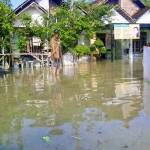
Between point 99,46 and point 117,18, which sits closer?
point 99,46

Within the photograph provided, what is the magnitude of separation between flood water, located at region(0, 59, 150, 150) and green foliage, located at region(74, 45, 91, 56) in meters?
12.3

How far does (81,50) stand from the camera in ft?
88.3

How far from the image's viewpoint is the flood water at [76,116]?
6.77 m

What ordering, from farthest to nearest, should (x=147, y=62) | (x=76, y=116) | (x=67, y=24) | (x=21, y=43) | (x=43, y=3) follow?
1. (x=43, y=3)
2. (x=67, y=24)
3. (x=21, y=43)
4. (x=147, y=62)
5. (x=76, y=116)

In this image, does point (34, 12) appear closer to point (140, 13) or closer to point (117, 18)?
point (117, 18)

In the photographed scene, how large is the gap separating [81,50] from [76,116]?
18.3 meters

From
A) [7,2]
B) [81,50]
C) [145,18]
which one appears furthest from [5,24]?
[145,18]

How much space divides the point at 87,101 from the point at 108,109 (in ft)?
4.37

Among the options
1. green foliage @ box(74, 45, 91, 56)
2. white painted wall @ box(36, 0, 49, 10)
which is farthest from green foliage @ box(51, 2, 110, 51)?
white painted wall @ box(36, 0, 49, 10)

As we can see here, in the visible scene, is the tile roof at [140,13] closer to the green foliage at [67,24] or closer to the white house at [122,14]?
the white house at [122,14]

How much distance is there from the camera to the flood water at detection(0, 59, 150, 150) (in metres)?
6.77

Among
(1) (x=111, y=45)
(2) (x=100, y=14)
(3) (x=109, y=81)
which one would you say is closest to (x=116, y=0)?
(1) (x=111, y=45)

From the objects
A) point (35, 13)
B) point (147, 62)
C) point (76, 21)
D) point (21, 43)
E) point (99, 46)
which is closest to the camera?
point (147, 62)

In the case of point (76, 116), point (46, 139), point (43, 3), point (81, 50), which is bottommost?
point (46, 139)
